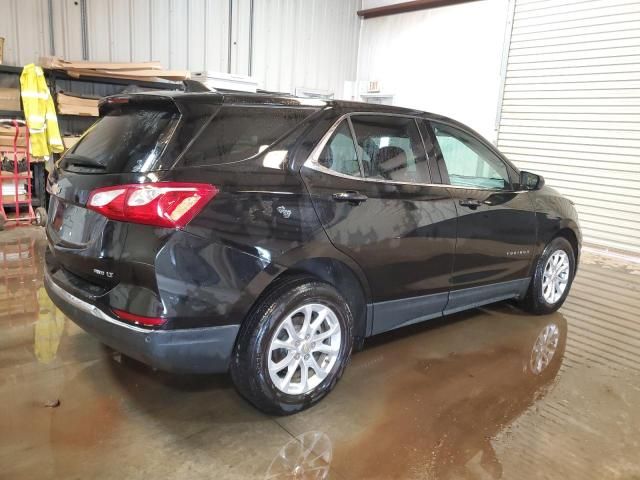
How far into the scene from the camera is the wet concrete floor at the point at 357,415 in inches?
88.4

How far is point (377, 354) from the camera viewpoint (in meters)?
3.42

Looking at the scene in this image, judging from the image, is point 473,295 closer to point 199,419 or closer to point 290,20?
point 199,419

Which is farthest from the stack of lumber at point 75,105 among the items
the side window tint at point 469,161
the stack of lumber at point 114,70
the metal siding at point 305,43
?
the side window tint at point 469,161

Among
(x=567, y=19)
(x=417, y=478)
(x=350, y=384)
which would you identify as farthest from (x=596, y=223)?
(x=417, y=478)

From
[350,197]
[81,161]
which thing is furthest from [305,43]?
[81,161]

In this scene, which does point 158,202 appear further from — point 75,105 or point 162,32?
point 162,32

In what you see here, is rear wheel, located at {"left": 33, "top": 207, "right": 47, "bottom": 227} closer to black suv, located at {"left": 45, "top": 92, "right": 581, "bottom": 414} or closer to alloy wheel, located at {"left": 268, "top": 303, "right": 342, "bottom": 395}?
black suv, located at {"left": 45, "top": 92, "right": 581, "bottom": 414}

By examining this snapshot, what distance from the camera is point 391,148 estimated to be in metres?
3.08

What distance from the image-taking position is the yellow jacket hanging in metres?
6.78

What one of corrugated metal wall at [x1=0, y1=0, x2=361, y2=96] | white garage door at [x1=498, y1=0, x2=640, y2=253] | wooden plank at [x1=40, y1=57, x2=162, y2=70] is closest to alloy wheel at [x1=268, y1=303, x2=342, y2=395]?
Result: wooden plank at [x1=40, y1=57, x2=162, y2=70]

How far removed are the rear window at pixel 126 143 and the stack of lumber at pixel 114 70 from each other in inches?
200

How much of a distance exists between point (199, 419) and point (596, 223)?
6.98m

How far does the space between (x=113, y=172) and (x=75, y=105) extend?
19.0 ft

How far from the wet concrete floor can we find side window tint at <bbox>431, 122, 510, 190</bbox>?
1.15 metres
